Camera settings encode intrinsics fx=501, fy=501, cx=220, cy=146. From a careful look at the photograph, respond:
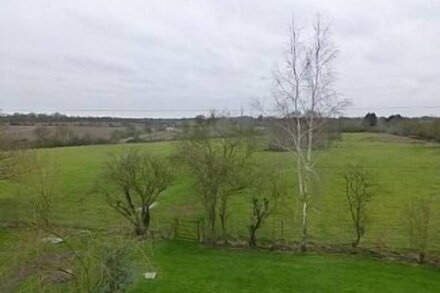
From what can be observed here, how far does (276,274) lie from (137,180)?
7.53 metres

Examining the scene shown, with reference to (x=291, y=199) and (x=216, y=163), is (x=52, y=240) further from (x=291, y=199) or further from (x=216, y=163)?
(x=291, y=199)

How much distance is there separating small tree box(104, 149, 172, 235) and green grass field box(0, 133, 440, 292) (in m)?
0.91

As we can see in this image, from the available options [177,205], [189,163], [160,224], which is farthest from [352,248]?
[177,205]

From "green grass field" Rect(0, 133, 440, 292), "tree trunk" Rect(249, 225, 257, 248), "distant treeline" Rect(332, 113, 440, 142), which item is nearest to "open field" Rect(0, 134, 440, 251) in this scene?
"green grass field" Rect(0, 133, 440, 292)

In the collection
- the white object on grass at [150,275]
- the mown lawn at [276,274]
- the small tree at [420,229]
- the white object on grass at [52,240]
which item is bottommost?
the mown lawn at [276,274]

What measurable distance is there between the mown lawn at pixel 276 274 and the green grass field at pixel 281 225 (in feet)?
0.10

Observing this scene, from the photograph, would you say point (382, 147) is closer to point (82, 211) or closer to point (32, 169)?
point (82, 211)

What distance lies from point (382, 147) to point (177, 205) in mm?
33121

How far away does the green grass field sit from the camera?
15180 millimetres

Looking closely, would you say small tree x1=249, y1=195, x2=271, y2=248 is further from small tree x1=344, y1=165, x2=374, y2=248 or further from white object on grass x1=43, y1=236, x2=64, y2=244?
white object on grass x1=43, y1=236, x2=64, y2=244

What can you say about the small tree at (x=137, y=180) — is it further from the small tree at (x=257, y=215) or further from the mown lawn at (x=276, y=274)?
the small tree at (x=257, y=215)

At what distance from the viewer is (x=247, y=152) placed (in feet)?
67.6

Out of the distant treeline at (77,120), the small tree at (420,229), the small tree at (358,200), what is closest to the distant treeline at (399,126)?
the distant treeline at (77,120)

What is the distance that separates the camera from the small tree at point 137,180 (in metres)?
20.5
